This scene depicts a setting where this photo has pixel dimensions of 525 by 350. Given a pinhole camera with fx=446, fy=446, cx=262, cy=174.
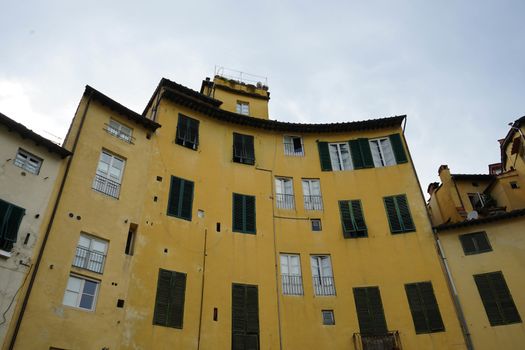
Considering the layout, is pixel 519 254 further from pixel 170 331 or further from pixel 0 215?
pixel 0 215

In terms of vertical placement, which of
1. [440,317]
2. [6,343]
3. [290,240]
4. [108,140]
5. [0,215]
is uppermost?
[108,140]

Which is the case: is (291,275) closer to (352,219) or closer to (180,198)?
(352,219)

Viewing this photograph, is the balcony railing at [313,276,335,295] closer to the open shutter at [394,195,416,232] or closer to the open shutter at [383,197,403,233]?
the open shutter at [383,197,403,233]

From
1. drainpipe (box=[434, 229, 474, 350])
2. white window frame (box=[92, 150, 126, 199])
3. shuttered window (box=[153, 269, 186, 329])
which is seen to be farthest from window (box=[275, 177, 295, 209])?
white window frame (box=[92, 150, 126, 199])

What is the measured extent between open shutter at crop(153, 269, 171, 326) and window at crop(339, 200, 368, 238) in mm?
10001

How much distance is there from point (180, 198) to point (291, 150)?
8.56 m

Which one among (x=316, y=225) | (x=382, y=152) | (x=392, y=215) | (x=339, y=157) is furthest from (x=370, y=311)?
(x=382, y=152)

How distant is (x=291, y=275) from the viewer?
23.2 meters

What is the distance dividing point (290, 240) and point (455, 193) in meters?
14.4

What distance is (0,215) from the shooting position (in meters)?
16.4

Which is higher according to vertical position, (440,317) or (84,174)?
(84,174)

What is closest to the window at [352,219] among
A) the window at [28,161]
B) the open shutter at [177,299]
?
the open shutter at [177,299]

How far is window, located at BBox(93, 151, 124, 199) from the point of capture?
20516mm

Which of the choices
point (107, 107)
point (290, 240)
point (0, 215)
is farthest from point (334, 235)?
point (0, 215)
